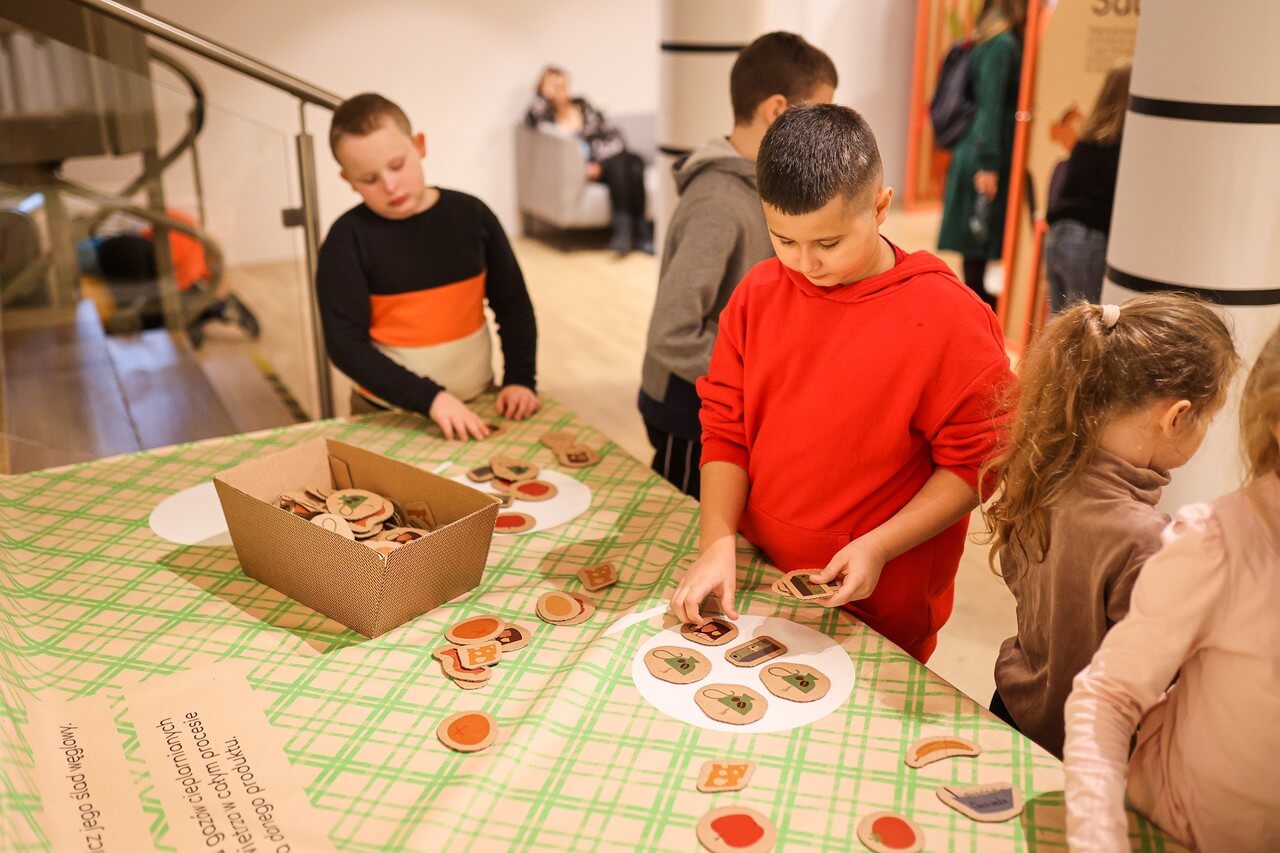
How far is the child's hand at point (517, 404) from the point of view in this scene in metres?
2.08

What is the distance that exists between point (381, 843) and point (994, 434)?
837mm

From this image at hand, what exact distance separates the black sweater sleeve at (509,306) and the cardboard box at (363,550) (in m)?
0.62

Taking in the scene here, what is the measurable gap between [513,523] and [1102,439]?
2.73 ft

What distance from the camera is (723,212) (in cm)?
195

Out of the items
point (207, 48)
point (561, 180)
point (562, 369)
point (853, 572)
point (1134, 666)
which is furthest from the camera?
point (561, 180)

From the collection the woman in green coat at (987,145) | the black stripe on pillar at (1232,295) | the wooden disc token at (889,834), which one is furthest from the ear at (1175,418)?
the woman in green coat at (987,145)

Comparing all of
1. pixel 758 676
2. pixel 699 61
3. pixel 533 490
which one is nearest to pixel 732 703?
pixel 758 676

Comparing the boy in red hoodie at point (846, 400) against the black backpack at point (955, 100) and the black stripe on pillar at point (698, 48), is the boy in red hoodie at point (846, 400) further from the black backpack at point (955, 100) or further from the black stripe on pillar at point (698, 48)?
the black backpack at point (955, 100)

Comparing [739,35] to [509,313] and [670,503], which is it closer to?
[509,313]

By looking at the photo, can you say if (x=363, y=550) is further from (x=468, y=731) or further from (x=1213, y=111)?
(x=1213, y=111)

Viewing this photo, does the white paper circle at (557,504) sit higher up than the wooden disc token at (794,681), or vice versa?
the wooden disc token at (794,681)

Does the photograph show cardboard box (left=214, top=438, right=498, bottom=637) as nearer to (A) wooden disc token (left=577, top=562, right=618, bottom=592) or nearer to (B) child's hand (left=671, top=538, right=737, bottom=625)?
(A) wooden disc token (left=577, top=562, right=618, bottom=592)

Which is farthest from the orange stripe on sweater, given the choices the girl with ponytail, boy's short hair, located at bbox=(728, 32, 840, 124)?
the girl with ponytail

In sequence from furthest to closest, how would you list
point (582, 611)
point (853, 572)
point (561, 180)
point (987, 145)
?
point (561, 180) → point (987, 145) → point (582, 611) → point (853, 572)
